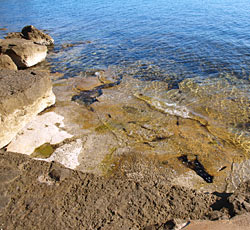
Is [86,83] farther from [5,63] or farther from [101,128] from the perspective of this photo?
[101,128]

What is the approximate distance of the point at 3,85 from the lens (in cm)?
603

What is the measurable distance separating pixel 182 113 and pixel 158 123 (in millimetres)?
1303

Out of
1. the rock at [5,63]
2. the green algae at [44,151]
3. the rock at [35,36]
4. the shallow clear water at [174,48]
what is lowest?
the shallow clear water at [174,48]

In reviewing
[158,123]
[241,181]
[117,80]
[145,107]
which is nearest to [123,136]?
[158,123]

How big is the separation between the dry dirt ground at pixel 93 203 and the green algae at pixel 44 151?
1256 millimetres

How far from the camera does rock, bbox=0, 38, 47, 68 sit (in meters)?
11.9

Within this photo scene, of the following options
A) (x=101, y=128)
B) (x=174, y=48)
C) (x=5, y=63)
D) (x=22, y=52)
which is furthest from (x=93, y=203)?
(x=174, y=48)

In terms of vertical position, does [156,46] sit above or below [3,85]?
below

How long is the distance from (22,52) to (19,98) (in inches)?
296

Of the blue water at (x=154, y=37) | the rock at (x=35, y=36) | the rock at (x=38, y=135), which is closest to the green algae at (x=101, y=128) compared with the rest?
the rock at (x=38, y=135)

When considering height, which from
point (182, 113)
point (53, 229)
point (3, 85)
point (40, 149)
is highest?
point (3, 85)

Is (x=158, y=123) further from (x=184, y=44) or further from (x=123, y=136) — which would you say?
(x=184, y=44)

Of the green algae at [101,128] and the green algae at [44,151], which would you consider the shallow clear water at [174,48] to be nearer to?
the green algae at [101,128]

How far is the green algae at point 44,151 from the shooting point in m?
5.59
